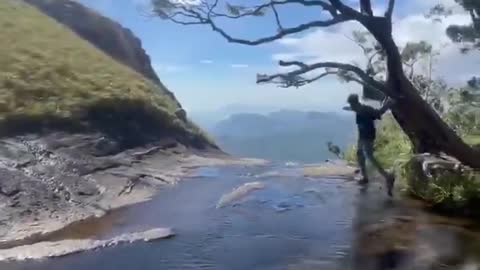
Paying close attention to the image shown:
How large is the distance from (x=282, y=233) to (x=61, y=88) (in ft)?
54.3

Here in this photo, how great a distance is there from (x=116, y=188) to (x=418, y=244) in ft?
32.7

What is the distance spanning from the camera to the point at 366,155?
18.1 m

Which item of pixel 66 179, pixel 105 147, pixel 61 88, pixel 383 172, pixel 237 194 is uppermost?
pixel 61 88

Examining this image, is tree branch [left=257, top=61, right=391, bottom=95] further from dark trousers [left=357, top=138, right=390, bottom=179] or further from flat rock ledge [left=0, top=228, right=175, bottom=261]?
flat rock ledge [left=0, top=228, right=175, bottom=261]

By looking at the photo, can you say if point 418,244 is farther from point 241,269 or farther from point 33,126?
point 33,126

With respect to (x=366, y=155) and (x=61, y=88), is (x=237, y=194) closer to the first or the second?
(x=366, y=155)

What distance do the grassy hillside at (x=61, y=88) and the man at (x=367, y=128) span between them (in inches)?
438

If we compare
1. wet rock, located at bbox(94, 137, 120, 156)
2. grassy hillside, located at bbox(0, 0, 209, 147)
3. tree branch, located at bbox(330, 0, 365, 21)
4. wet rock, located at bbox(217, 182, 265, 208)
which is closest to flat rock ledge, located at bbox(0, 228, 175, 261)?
wet rock, located at bbox(217, 182, 265, 208)

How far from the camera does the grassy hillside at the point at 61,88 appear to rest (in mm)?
21984

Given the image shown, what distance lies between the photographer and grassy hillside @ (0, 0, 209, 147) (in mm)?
21984

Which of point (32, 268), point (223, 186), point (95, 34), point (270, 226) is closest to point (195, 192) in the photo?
point (223, 186)

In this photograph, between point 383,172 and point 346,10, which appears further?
point 383,172

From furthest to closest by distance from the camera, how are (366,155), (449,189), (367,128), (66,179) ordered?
(366,155) → (367,128) → (66,179) → (449,189)

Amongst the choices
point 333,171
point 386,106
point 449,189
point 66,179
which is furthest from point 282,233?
point 333,171
